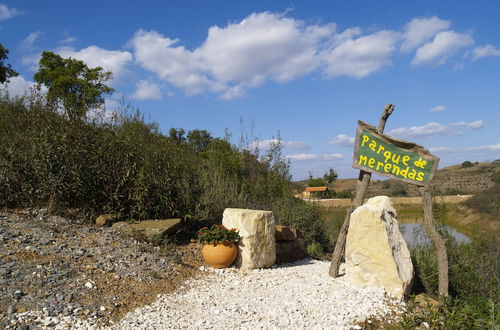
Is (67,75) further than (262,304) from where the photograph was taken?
Yes

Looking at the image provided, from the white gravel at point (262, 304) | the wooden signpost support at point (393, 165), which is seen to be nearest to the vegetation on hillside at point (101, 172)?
the white gravel at point (262, 304)

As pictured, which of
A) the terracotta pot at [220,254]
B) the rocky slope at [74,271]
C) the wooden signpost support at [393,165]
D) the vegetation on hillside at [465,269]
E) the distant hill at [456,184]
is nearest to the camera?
the rocky slope at [74,271]

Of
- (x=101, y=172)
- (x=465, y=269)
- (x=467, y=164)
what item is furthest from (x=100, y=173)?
(x=467, y=164)

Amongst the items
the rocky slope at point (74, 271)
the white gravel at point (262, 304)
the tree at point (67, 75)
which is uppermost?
the tree at point (67, 75)

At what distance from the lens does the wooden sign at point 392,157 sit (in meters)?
5.38

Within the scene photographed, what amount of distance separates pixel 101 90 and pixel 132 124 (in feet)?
55.8

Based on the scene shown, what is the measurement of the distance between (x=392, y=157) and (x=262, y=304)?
272cm

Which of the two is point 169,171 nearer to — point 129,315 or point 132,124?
point 132,124

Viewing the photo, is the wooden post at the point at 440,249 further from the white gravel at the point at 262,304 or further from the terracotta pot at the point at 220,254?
the terracotta pot at the point at 220,254

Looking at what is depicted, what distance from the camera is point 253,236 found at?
6.23 metres

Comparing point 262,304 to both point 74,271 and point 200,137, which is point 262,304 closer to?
point 74,271

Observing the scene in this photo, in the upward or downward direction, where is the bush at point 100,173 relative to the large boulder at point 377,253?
upward

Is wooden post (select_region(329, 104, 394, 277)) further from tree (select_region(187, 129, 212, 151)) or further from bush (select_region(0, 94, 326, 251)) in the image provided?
tree (select_region(187, 129, 212, 151))

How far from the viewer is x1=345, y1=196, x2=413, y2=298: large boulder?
504 centimetres
